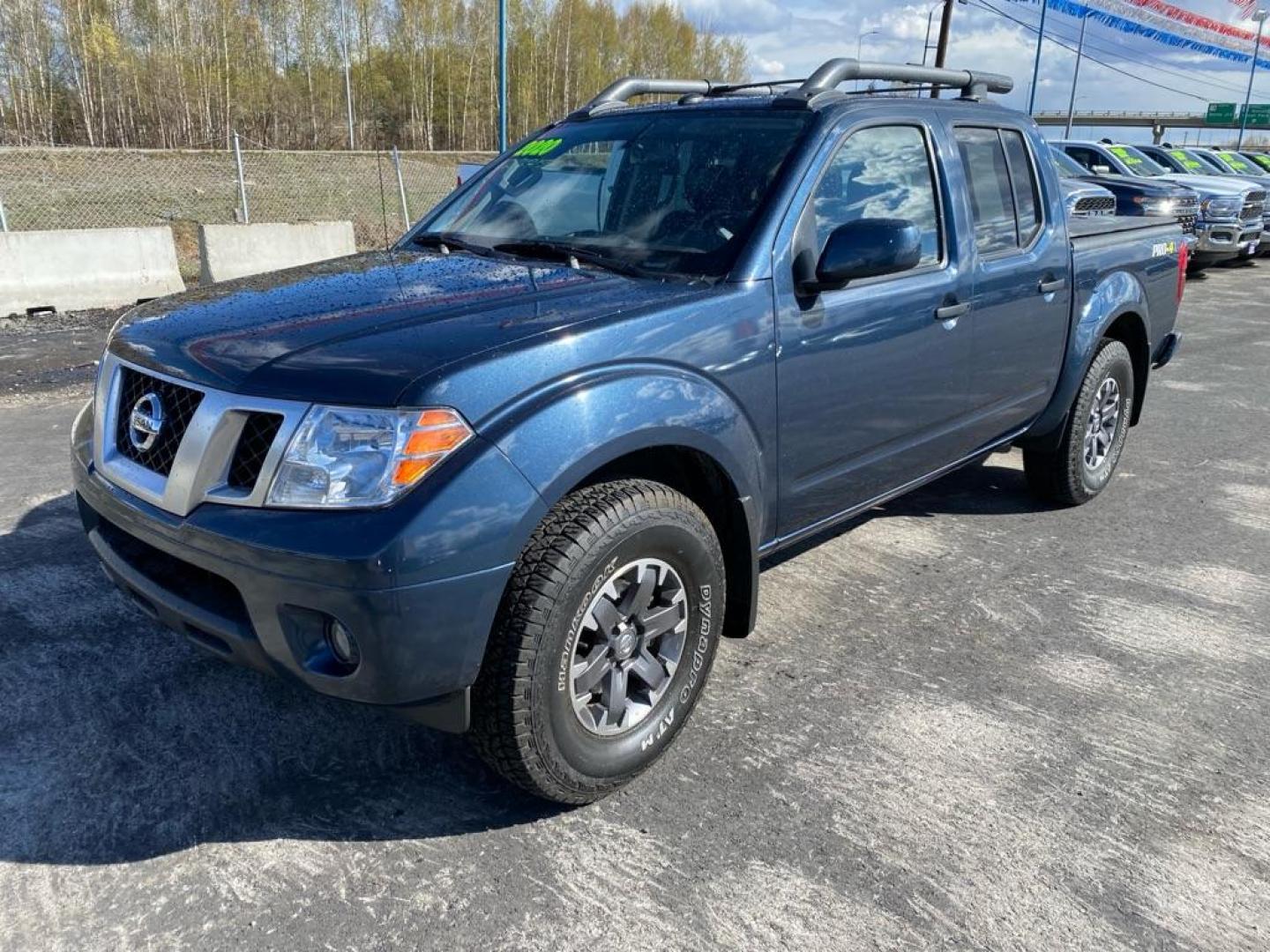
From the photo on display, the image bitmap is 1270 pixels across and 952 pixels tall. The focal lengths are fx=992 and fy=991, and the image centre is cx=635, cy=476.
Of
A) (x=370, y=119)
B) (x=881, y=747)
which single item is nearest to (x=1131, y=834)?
(x=881, y=747)

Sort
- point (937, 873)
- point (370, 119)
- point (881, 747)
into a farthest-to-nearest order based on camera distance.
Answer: point (370, 119) → point (881, 747) → point (937, 873)

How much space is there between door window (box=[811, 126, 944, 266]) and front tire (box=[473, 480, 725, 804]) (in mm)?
1183

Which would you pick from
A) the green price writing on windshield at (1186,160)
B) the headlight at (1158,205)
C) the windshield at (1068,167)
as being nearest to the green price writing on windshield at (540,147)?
the windshield at (1068,167)

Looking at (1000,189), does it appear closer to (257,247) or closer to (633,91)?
(633,91)

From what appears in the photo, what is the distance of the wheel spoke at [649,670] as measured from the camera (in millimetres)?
2719

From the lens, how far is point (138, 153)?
2602 cm

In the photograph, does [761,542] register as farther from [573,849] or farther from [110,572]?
[110,572]

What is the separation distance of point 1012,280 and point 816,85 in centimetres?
118

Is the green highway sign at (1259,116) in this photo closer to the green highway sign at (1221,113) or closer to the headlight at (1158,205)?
the green highway sign at (1221,113)

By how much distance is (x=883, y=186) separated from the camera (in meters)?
3.48

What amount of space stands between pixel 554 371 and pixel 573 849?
1210mm

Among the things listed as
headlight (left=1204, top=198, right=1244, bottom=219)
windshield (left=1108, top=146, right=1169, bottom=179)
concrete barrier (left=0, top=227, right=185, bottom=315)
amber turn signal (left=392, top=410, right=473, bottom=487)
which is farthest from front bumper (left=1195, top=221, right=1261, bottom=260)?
amber turn signal (left=392, top=410, right=473, bottom=487)

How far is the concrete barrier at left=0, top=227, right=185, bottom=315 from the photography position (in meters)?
9.59

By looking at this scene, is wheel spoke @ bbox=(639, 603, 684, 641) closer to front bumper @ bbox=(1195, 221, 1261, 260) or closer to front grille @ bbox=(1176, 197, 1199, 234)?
front grille @ bbox=(1176, 197, 1199, 234)
